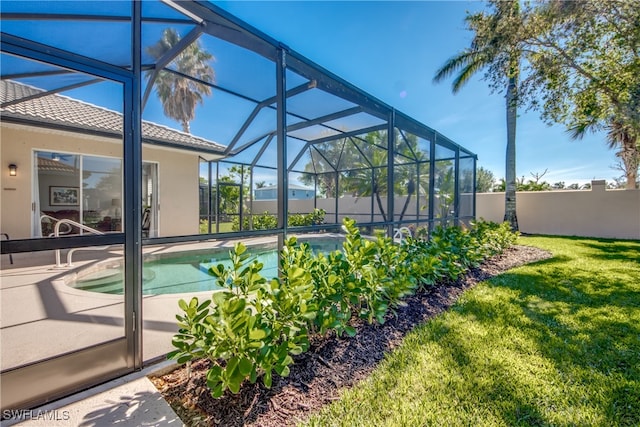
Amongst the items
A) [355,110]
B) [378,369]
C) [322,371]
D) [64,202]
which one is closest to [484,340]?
[378,369]

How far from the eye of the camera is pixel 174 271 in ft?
18.3

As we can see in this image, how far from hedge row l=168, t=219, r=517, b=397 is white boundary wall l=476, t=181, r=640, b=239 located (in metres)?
11.5

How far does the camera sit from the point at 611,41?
6.12 m

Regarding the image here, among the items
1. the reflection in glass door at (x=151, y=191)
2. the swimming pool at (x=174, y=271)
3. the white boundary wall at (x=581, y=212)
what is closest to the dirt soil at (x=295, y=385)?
the swimming pool at (x=174, y=271)

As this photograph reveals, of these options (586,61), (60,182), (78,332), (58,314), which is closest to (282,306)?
(78,332)

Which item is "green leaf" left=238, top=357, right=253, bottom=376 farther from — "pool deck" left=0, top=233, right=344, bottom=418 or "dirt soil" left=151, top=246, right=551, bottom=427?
"pool deck" left=0, top=233, right=344, bottom=418

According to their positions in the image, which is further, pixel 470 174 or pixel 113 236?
pixel 470 174

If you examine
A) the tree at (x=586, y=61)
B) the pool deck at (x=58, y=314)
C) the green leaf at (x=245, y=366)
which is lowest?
the pool deck at (x=58, y=314)

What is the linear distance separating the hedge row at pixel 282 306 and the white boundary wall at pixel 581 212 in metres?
11.5

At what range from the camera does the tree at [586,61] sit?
5746mm

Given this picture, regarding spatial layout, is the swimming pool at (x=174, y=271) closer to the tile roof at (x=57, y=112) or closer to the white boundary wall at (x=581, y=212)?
the tile roof at (x=57, y=112)

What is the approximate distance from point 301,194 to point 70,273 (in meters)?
13.2

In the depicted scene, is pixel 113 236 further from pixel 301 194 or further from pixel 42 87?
pixel 301 194

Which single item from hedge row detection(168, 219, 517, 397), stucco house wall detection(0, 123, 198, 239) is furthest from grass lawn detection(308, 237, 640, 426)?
stucco house wall detection(0, 123, 198, 239)
